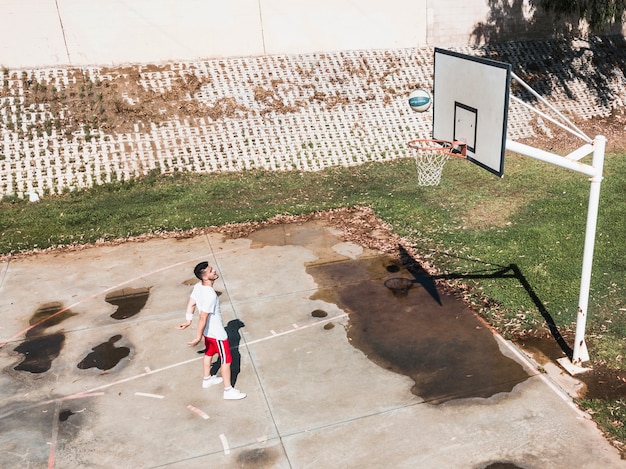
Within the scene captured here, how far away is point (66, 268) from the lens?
13977mm

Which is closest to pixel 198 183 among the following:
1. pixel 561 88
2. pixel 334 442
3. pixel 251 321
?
pixel 251 321

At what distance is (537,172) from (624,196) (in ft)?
9.61

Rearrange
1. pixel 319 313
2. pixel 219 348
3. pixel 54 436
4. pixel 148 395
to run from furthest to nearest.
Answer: pixel 319 313, pixel 148 395, pixel 219 348, pixel 54 436

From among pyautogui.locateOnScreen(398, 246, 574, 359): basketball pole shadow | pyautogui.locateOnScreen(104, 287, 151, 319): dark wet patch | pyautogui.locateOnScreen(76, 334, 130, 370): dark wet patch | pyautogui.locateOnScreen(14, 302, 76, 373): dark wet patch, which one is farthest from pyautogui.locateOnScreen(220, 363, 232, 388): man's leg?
pyautogui.locateOnScreen(398, 246, 574, 359): basketball pole shadow

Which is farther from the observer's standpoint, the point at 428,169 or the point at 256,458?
the point at 428,169

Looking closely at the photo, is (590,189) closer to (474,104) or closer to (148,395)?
(474,104)

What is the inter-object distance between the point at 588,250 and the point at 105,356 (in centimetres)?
806

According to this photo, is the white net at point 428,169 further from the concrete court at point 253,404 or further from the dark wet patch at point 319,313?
the dark wet patch at point 319,313

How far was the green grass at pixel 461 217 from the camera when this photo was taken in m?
11.5

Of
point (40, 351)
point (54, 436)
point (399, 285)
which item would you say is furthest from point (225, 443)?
point (399, 285)

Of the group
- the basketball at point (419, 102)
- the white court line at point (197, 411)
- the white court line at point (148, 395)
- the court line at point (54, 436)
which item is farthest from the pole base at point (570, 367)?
the court line at point (54, 436)

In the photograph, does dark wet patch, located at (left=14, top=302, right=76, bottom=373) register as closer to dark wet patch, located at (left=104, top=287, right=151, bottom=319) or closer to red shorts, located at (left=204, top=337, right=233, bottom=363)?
dark wet patch, located at (left=104, top=287, right=151, bottom=319)

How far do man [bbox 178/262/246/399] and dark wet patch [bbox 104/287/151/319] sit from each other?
3.20m

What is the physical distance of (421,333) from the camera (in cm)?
1072
